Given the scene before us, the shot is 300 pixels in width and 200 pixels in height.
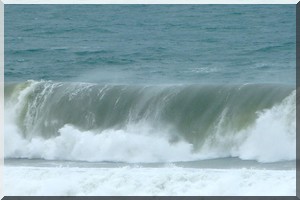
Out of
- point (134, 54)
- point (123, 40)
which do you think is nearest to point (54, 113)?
point (134, 54)

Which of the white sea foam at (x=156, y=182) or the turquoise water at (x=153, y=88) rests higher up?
the turquoise water at (x=153, y=88)

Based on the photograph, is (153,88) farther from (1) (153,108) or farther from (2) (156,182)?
(2) (156,182)

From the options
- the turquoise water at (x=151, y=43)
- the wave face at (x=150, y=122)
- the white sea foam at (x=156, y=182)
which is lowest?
→ the white sea foam at (x=156, y=182)

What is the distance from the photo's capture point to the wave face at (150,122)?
19438 mm

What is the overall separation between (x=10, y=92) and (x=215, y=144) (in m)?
7.02

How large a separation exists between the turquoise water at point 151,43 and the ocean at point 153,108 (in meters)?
0.07

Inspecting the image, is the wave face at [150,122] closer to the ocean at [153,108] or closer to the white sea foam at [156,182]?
the ocean at [153,108]

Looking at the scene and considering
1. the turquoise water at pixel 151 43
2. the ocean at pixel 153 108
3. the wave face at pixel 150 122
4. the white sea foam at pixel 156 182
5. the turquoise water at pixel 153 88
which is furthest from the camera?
the turquoise water at pixel 151 43

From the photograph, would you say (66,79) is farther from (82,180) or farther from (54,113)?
(82,180)

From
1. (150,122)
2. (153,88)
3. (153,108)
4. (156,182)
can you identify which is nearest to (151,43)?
(153,88)

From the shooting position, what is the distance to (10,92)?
80.4 feet

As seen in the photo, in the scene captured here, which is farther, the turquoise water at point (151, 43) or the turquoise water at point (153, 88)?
the turquoise water at point (151, 43)

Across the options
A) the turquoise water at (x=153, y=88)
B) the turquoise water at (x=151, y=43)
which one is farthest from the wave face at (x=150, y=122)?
the turquoise water at (x=151, y=43)

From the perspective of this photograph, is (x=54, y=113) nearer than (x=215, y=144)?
No
